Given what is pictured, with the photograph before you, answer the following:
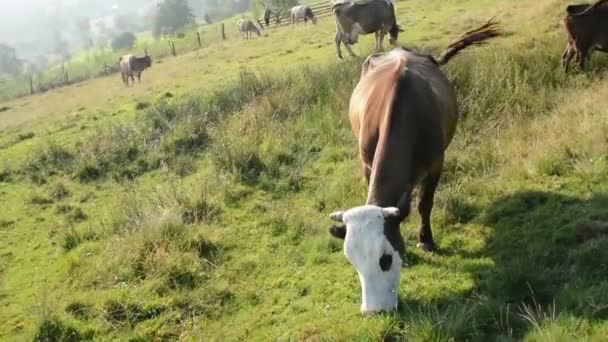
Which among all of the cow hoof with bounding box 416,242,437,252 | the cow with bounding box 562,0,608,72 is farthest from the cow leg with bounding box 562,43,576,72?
the cow hoof with bounding box 416,242,437,252

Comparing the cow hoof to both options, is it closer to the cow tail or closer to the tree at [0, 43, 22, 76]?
the cow tail

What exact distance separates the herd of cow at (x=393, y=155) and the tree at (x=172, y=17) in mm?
100698

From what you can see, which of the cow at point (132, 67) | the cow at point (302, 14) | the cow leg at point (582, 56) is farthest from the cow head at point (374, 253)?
the cow at point (302, 14)

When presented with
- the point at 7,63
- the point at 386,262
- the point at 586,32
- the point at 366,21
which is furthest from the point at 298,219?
the point at 7,63

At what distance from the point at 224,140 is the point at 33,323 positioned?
16.2ft

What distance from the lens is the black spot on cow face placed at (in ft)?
14.8

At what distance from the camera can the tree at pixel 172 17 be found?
103875 mm

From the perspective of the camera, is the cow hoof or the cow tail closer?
the cow hoof

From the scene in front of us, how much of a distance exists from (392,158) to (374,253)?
0.98 metres

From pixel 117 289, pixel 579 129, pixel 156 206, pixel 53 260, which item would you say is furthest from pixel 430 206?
pixel 53 260

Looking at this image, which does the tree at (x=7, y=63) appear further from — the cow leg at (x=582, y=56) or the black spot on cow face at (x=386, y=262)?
the black spot on cow face at (x=386, y=262)

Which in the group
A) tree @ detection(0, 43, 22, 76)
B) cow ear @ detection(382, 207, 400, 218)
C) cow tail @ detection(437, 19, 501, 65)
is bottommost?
tree @ detection(0, 43, 22, 76)

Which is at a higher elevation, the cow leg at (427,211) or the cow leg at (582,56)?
the cow leg at (582,56)

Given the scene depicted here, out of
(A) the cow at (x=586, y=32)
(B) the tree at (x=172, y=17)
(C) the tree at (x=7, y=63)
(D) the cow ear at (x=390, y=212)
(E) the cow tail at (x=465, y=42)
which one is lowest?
(C) the tree at (x=7, y=63)
